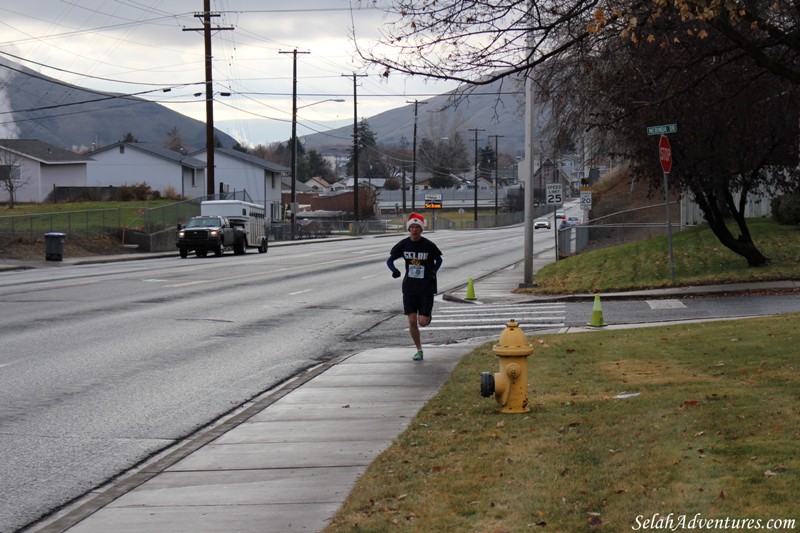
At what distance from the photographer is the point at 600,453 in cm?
781

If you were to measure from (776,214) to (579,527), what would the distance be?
3254 cm

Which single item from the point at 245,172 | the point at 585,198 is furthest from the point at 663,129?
the point at 245,172

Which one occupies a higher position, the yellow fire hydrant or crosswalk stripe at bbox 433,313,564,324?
the yellow fire hydrant

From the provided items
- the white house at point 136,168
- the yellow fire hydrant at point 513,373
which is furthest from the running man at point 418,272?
the white house at point 136,168

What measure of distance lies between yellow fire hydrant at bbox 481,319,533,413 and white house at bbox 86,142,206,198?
273ft

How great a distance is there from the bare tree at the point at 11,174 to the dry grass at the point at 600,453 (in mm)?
67561

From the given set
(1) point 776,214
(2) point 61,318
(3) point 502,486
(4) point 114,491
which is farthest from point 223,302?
(1) point 776,214

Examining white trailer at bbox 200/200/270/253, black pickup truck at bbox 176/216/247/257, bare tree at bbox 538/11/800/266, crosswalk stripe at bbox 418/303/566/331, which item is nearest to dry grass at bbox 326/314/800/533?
crosswalk stripe at bbox 418/303/566/331

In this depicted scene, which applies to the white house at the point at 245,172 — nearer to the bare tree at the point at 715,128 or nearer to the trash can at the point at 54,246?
the trash can at the point at 54,246

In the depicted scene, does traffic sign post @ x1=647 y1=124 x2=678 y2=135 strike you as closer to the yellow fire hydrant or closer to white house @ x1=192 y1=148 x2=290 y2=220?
the yellow fire hydrant

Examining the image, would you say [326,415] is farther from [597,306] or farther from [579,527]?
[597,306]

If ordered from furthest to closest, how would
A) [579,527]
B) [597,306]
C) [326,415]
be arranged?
1. [597,306]
2. [326,415]
3. [579,527]

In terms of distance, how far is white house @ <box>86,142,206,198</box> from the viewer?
90438mm

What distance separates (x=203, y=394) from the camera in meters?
12.3
